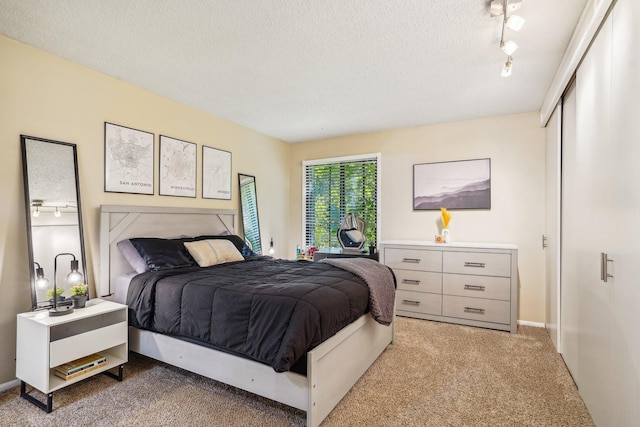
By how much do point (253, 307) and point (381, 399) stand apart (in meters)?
1.05

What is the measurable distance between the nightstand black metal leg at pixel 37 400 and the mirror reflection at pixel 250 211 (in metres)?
2.55

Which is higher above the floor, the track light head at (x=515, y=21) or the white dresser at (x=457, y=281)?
the track light head at (x=515, y=21)

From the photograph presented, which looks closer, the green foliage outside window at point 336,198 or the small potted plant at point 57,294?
the small potted plant at point 57,294

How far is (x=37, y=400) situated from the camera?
2.12 meters

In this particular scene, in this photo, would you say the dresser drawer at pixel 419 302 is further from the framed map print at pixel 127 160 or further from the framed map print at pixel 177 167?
the framed map print at pixel 127 160

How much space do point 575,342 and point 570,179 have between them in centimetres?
123

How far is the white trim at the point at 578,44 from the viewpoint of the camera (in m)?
1.74

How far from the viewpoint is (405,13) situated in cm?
202

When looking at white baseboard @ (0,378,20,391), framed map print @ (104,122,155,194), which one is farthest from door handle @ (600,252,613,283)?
white baseboard @ (0,378,20,391)

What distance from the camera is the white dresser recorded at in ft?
11.6

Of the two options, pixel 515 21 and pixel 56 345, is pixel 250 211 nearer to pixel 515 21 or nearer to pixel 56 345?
pixel 56 345

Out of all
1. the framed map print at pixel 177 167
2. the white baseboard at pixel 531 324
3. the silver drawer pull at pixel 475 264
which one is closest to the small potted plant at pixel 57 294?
the framed map print at pixel 177 167

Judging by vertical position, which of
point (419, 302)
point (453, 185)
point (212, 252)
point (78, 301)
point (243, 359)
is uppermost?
point (453, 185)

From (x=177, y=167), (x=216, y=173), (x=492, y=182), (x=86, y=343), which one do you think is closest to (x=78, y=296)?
(x=86, y=343)
